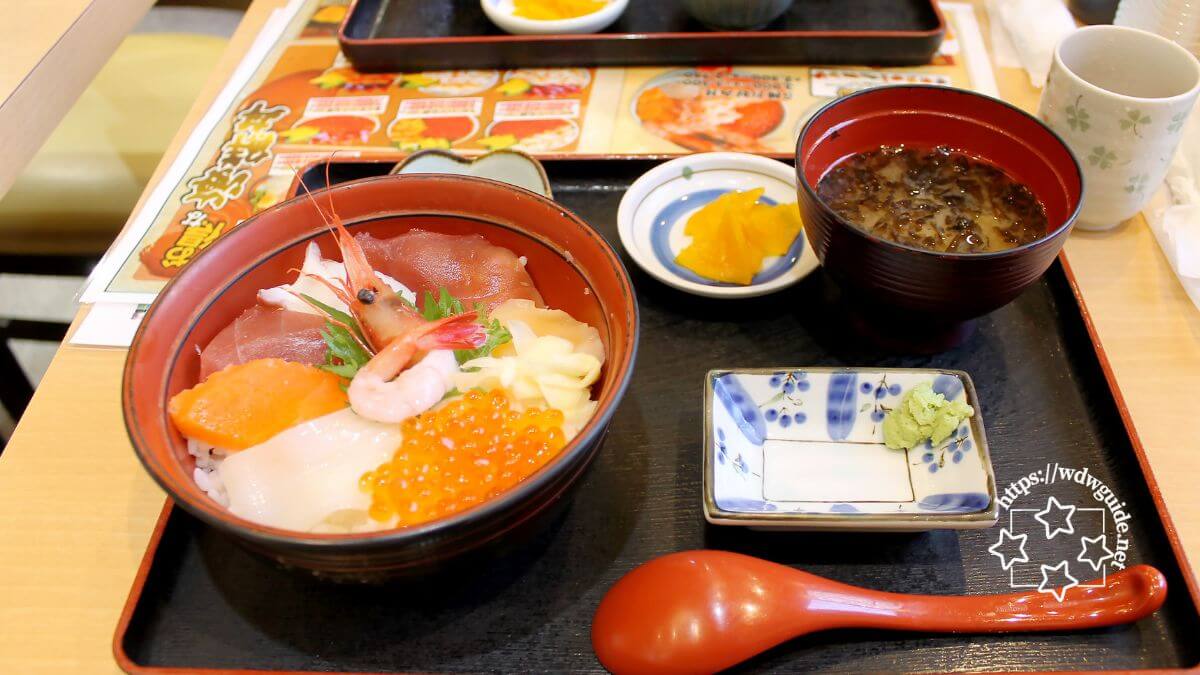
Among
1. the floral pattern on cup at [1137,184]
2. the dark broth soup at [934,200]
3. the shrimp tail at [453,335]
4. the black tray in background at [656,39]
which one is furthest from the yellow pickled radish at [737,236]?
the black tray in background at [656,39]

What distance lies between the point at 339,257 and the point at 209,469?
37cm

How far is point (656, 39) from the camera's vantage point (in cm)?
199

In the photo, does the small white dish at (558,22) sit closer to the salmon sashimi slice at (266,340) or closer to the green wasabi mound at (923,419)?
the salmon sashimi slice at (266,340)

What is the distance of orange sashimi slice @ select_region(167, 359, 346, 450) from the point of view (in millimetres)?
988

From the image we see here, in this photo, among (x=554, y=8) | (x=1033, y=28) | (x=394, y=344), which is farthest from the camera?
(x=554, y=8)

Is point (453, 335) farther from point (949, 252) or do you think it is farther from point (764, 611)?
point (949, 252)

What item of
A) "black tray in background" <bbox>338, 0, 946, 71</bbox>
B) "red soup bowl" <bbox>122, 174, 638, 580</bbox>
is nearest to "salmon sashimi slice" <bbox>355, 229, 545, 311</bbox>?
"red soup bowl" <bbox>122, 174, 638, 580</bbox>

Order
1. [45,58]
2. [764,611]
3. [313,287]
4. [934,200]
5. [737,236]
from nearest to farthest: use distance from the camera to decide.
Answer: [764,611] < [313,287] < [934,200] < [737,236] < [45,58]

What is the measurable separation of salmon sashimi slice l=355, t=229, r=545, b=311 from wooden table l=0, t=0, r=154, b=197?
1066 millimetres

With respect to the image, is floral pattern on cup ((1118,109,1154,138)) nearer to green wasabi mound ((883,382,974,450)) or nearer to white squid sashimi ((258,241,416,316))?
green wasabi mound ((883,382,974,450))

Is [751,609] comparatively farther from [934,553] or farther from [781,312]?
[781,312]

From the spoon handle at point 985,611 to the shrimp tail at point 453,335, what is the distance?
1.73 ft

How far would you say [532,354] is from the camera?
1089 millimetres

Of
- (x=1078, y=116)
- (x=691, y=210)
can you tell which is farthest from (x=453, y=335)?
(x=1078, y=116)
